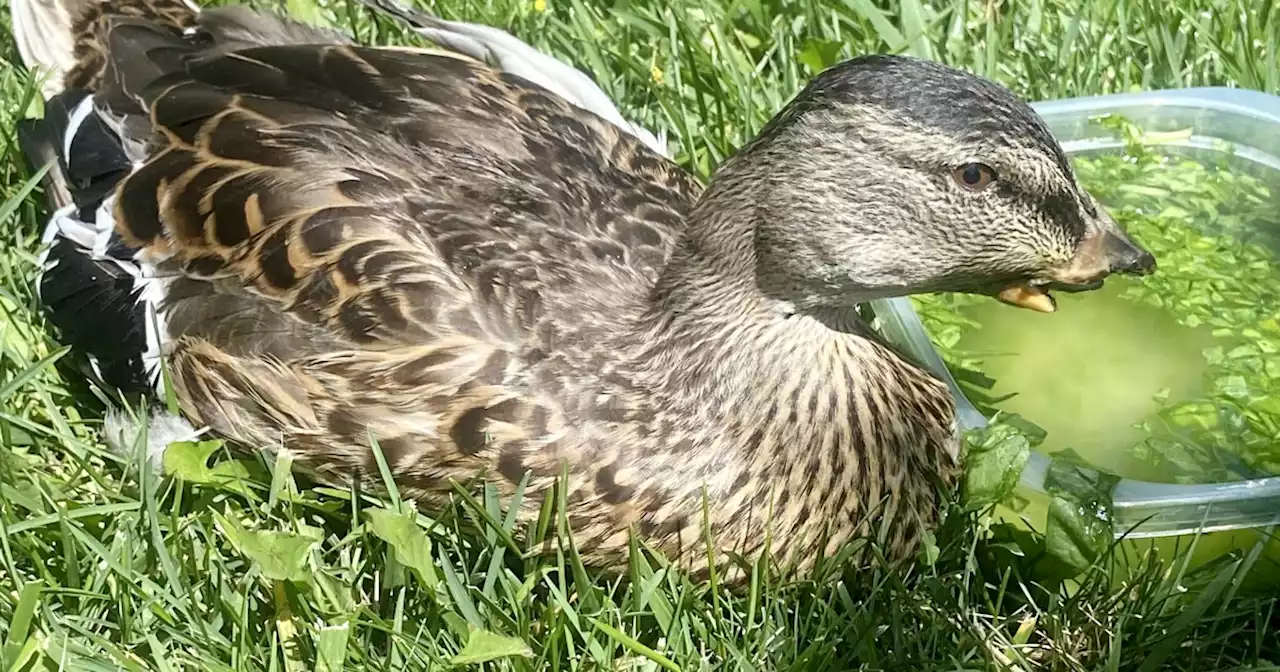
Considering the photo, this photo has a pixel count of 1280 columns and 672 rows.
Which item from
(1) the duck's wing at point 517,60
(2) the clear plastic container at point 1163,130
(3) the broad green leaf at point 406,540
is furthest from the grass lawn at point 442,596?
(1) the duck's wing at point 517,60

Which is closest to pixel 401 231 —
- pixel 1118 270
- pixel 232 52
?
pixel 232 52

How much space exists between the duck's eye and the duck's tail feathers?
154 centimetres

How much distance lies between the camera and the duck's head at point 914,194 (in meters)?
1.68

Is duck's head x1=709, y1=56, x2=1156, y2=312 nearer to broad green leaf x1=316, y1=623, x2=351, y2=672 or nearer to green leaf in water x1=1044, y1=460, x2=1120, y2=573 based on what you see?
green leaf in water x1=1044, y1=460, x2=1120, y2=573

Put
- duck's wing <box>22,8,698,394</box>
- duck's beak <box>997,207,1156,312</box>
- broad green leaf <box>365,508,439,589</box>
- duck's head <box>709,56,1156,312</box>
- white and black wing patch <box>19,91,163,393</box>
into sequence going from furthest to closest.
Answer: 1. white and black wing patch <box>19,91,163,393</box>
2. duck's wing <box>22,8,698,394</box>
3. broad green leaf <box>365,508,439,589</box>
4. duck's beak <box>997,207,1156,312</box>
5. duck's head <box>709,56,1156,312</box>

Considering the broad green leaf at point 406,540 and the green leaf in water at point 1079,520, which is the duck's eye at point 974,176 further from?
the broad green leaf at point 406,540

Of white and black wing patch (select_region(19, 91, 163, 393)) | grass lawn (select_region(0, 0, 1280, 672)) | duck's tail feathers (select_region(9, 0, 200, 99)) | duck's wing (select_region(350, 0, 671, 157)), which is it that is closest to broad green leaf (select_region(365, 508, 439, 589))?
grass lawn (select_region(0, 0, 1280, 672))

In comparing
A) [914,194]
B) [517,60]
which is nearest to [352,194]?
[517,60]

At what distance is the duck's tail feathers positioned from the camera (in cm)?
258

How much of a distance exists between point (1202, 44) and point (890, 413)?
155cm

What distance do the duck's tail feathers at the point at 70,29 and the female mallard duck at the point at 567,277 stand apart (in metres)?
0.24

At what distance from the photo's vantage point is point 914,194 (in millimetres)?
1722

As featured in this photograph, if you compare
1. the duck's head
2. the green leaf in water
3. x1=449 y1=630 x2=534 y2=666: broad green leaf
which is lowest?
the green leaf in water

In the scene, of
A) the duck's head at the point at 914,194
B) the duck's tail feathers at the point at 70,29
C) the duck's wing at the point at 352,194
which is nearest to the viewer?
the duck's head at the point at 914,194
